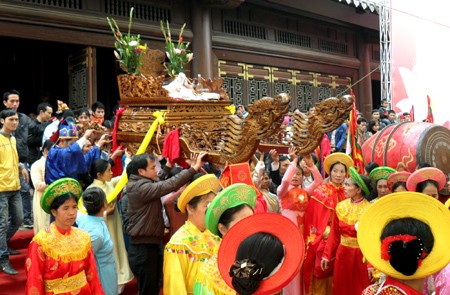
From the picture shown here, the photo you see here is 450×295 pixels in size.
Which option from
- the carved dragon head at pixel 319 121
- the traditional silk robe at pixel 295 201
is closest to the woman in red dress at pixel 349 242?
the traditional silk robe at pixel 295 201

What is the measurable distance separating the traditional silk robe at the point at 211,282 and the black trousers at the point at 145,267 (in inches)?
66.3

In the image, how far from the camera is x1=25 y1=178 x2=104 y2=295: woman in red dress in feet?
10.6

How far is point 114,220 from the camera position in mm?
5180

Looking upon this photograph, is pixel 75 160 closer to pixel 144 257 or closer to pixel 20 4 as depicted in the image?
pixel 144 257

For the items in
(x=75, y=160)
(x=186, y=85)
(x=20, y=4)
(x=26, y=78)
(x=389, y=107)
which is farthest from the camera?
(x=389, y=107)

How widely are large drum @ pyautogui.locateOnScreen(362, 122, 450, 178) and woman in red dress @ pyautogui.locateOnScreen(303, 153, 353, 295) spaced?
3.41 feet

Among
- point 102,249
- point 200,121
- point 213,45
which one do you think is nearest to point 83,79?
point 213,45

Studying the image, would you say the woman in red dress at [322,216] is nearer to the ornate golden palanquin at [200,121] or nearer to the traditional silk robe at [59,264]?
the ornate golden palanquin at [200,121]

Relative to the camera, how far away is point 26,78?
1136 cm

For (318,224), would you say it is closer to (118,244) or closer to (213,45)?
(118,244)

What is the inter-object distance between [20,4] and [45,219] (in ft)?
12.1

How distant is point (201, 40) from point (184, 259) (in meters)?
7.39

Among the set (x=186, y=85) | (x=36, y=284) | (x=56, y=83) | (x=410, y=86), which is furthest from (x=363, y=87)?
(x=36, y=284)

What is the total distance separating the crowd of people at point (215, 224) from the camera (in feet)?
6.91
